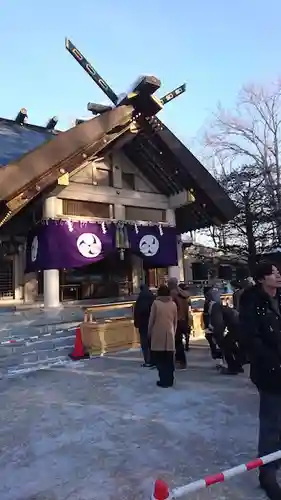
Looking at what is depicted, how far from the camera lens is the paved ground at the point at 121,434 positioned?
3543 mm

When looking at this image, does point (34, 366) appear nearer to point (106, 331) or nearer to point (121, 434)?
point (106, 331)

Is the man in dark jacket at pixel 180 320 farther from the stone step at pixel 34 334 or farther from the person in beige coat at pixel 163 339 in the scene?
the stone step at pixel 34 334

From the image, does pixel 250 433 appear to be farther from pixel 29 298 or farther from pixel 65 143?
pixel 29 298

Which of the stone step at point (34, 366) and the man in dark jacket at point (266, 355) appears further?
the stone step at point (34, 366)

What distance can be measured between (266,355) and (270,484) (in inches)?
40.2

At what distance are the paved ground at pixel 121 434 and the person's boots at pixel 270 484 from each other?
0.28 ft

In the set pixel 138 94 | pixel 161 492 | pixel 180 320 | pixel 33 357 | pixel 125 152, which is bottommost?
pixel 33 357

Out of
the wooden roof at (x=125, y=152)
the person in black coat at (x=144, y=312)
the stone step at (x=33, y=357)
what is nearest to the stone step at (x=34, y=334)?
the stone step at (x=33, y=357)

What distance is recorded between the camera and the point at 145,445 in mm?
4336

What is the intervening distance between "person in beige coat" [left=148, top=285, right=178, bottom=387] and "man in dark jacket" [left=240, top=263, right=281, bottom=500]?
312cm

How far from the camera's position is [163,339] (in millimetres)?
6480

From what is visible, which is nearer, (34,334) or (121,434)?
(121,434)

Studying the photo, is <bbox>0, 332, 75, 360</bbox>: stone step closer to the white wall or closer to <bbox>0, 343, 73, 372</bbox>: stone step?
<bbox>0, 343, 73, 372</bbox>: stone step

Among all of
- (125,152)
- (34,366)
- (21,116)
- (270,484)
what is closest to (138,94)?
(125,152)
